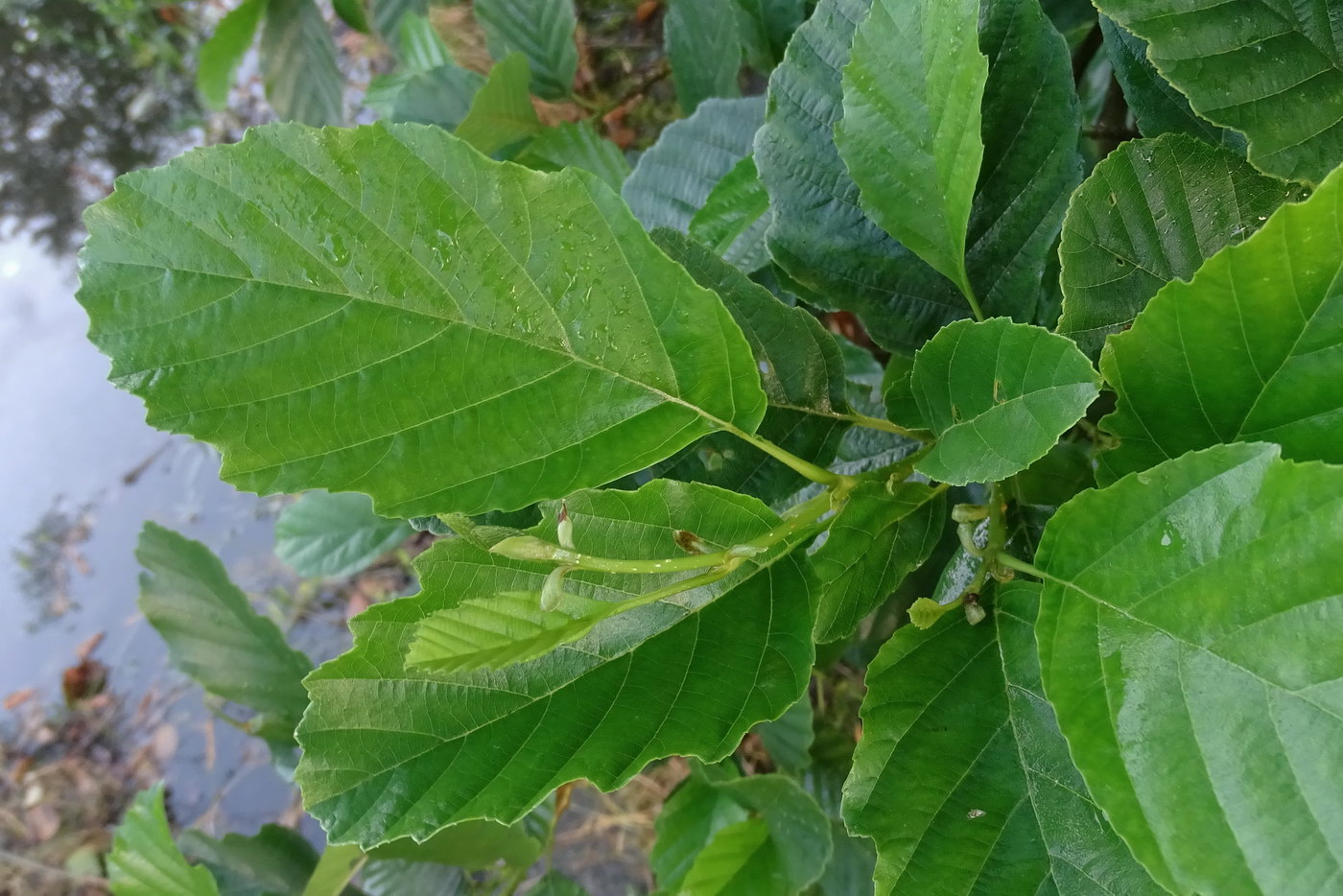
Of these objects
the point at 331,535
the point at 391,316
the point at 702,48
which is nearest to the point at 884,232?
the point at 391,316

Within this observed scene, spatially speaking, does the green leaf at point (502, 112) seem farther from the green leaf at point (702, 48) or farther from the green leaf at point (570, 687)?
the green leaf at point (570, 687)

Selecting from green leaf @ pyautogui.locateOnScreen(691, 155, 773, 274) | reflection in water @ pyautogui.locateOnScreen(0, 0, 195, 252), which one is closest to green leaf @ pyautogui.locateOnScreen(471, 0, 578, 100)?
green leaf @ pyautogui.locateOnScreen(691, 155, 773, 274)

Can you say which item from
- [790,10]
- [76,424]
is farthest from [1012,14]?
[76,424]

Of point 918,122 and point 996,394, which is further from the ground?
point 918,122

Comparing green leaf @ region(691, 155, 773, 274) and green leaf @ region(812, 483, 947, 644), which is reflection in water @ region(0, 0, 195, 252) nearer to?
green leaf @ region(691, 155, 773, 274)

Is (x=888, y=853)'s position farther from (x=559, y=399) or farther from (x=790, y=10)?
(x=790, y=10)

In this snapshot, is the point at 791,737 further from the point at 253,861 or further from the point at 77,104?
the point at 77,104
